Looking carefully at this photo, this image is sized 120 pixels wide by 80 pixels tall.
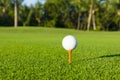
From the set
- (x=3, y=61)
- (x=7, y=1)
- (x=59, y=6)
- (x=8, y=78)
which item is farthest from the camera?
(x=59, y=6)

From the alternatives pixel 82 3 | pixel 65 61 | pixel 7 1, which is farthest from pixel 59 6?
pixel 65 61

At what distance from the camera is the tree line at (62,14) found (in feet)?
222

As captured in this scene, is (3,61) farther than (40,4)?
Result: No

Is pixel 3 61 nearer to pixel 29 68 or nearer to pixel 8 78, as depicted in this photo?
pixel 29 68

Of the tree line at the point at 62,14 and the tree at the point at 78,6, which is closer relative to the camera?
the tree at the point at 78,6

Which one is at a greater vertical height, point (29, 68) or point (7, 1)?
point (7, 1)

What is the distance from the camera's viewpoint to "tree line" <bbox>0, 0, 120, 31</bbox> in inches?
2660

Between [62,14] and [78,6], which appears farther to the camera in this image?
[62,14]

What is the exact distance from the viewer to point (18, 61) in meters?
8.90

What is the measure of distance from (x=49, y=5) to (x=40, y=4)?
228cm

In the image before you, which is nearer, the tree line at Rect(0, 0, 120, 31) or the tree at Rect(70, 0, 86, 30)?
the tree at Rect(70, 0, 86, 30)

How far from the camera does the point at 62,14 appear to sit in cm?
7306

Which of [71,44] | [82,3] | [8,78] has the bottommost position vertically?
[8,78]

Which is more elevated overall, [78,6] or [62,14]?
[78,6]
